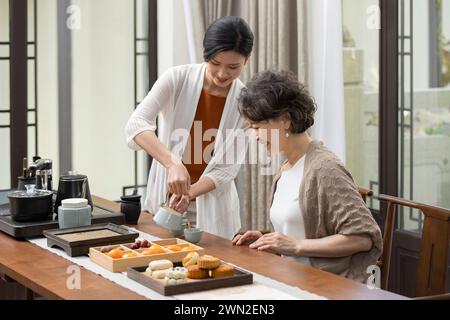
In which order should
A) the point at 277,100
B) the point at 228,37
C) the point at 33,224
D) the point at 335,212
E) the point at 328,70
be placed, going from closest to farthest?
1. the point at 335,212
2. the point at 277,100
3. the point at 33,224
4. the point at 228,37
5. the point at 328,70

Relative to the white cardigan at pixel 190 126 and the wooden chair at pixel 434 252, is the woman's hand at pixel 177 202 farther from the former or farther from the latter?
the wooden chair at pixel 434 252

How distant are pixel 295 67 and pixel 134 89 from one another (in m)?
1.09

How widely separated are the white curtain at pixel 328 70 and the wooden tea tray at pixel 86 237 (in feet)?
4.91

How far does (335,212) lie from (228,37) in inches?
36.3

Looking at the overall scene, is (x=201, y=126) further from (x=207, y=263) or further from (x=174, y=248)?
(x=207, y=263)

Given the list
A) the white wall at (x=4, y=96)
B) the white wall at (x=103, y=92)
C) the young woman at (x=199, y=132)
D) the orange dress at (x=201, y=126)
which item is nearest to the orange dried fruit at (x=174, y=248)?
the young woman at (x=199, y=132)

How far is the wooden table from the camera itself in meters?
2.23

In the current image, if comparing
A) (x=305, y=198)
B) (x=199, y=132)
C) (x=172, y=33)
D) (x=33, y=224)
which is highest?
(x=172, y=33)

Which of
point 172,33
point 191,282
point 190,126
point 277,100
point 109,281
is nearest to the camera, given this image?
point 191,282

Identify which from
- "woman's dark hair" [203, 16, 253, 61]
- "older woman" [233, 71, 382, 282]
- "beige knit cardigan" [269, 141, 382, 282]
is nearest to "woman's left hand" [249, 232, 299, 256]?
"older woman" [233, 71, 382, 282]

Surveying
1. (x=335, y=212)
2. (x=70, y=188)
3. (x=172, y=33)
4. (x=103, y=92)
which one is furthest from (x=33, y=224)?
(x=172, y=33)

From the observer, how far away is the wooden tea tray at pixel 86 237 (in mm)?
2693

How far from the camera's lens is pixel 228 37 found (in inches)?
124
